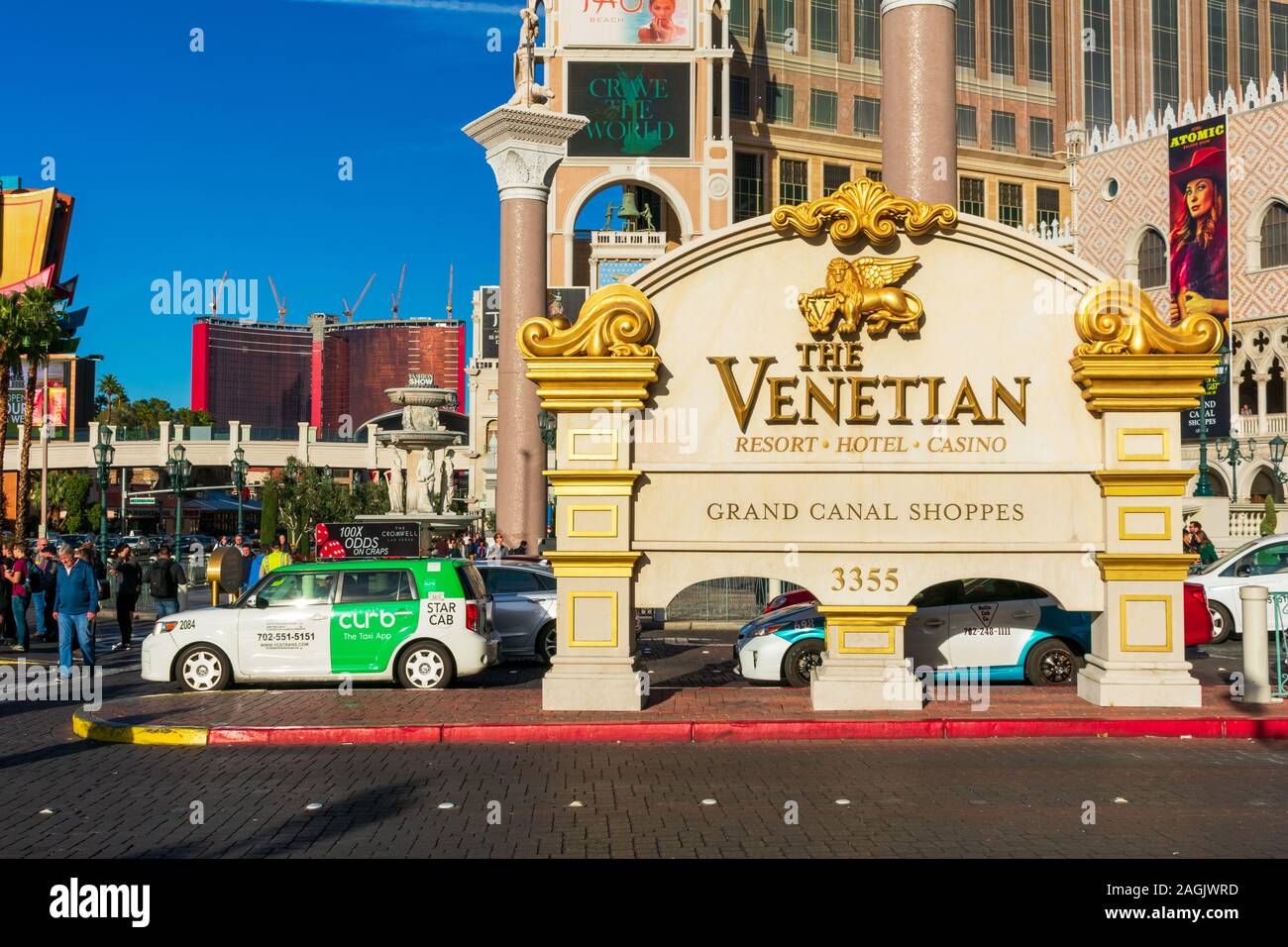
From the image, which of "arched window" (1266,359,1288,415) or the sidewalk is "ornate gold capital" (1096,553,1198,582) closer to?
the sidewalk

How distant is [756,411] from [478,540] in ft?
91.2

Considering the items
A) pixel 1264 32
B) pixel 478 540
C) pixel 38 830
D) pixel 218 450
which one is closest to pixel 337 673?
pixel 38 830

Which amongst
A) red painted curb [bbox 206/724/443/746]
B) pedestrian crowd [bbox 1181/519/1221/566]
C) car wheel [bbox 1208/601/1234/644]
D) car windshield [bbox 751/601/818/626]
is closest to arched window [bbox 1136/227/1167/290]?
pedestrian crowd [bbox 1181/519/1221/566]

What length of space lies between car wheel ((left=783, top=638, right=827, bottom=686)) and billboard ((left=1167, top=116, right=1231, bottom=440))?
4412 centimetres

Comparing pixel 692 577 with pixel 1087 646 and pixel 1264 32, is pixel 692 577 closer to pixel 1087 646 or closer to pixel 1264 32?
pixel 1087 646

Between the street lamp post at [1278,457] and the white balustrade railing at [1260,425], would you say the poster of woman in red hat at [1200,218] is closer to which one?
the white balustrade railing at [1260,425]

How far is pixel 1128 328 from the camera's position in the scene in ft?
44.2

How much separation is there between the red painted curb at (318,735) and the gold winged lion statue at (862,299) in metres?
5.83

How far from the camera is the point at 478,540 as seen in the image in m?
40.8

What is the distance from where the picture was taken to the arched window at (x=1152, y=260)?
57.4 meters

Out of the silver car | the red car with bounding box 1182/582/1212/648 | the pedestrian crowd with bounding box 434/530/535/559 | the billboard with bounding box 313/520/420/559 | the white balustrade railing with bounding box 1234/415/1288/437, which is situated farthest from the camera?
the white balustrade railing with bounding box 1234/415/1288/437

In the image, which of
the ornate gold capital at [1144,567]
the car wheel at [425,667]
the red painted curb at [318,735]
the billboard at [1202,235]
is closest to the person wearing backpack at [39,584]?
the car wheel at [425,667]

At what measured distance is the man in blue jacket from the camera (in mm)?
17266

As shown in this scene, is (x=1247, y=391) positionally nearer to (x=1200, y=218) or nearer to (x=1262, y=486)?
(x=1262, y=486)
